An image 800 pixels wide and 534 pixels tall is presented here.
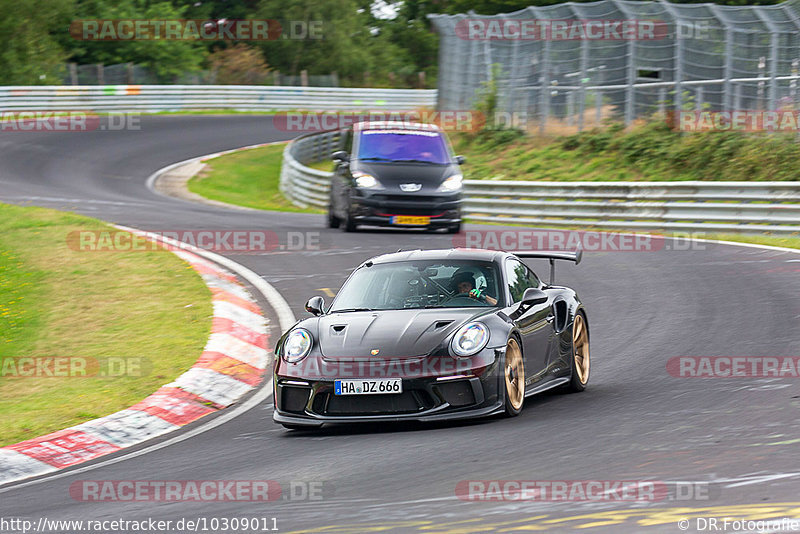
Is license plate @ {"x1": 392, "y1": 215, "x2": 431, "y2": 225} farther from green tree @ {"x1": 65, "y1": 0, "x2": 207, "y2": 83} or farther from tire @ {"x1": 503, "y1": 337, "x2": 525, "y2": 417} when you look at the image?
green tree @ {"x1": 65, "y1": 0, "x2": 207, "y2": 83}

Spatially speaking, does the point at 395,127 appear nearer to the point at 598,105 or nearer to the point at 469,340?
the point at 598,105

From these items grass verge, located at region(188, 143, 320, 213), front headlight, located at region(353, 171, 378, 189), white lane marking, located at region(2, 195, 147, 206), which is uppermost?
front headlight, located at region(353, 171, 378, 189)

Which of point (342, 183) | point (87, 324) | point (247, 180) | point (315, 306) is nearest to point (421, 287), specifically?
point (315, 306)

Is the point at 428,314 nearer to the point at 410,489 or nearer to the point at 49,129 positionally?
the point at 410,489

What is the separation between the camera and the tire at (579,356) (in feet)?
30.9

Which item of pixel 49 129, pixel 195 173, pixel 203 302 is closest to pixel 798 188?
pixel 203 302

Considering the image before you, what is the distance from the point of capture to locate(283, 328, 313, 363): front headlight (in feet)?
27.1

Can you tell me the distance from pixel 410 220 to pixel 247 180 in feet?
57.1

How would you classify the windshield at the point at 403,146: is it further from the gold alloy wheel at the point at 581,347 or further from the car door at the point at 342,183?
the gold alloy wheel at the point at 581,347

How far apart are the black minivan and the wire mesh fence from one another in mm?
6632

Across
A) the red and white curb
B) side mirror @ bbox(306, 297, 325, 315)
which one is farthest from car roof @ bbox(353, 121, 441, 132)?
side mirror @ bbox(306, 297, 325, 315)

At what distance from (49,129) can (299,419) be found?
37591 mm

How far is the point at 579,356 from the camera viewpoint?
962cm

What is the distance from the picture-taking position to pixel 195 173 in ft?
120
